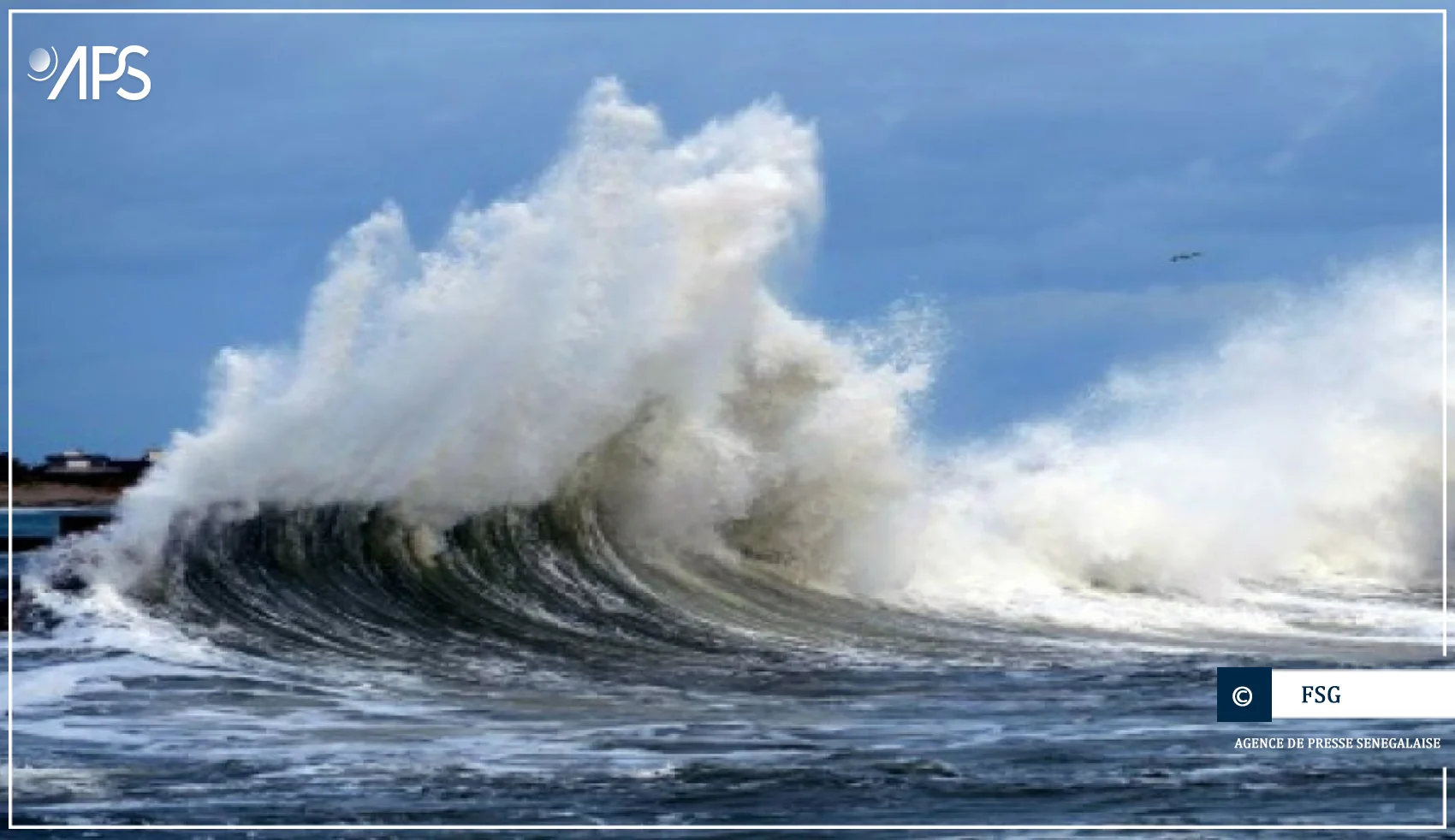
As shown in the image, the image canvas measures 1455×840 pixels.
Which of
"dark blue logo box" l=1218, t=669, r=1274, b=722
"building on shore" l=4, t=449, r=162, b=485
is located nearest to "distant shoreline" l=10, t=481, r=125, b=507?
"building on shore" l=4, t=449, r=162, b=485

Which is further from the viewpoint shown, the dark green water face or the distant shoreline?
the distant shoreline

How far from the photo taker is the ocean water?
11.3 meters

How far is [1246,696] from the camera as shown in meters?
13.0

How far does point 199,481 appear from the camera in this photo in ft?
67.5

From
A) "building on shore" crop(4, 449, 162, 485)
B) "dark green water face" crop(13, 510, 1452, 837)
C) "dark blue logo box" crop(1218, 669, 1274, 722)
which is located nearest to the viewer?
"dark green water face" crop(13, 510, 1452, 837)

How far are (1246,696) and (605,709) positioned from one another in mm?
3380

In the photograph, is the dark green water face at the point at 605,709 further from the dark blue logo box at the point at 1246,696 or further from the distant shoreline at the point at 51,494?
the distant shoreline at the point at 51,494

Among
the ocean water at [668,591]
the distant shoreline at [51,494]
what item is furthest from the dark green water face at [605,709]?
the distant shoreline at [51,494]

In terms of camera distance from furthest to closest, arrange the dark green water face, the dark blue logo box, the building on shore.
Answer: the building on shore
the dark blue logo box
the dark green water face

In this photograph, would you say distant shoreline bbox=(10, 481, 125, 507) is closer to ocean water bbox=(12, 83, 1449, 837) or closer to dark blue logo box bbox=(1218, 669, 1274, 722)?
ocean water bbox=(12, 83, 1449, 837)

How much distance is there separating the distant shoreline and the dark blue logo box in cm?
1327

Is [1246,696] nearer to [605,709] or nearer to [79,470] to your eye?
[605,709]

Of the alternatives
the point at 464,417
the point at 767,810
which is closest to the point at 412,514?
the point at 464,417

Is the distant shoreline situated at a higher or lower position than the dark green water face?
higher
